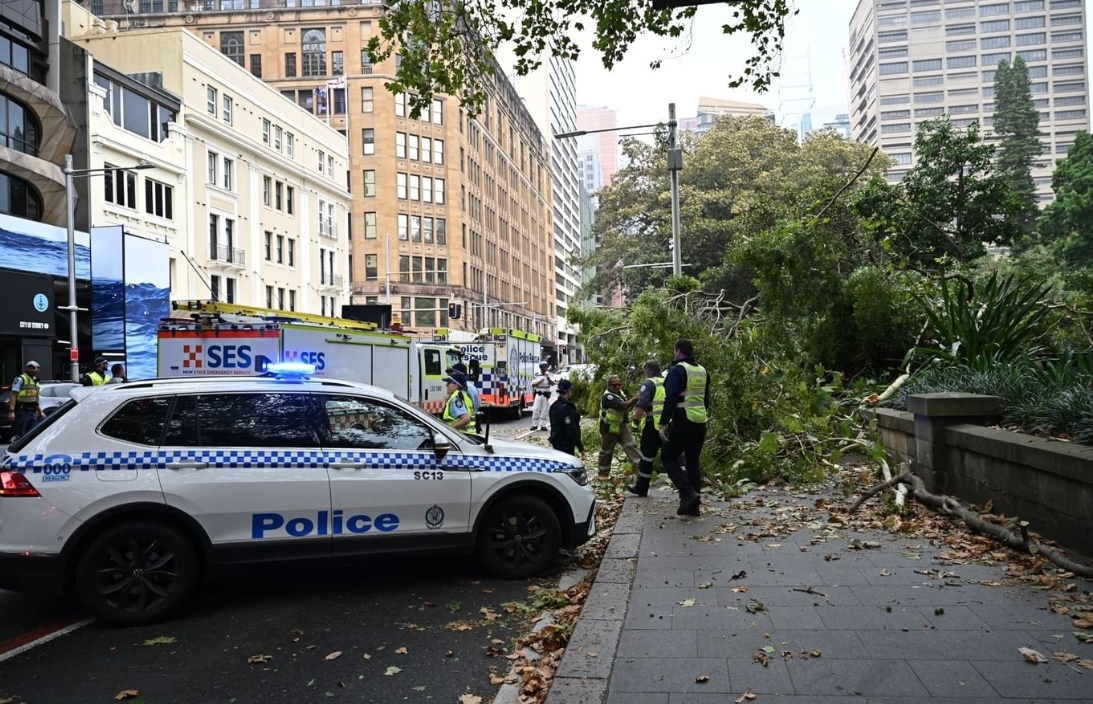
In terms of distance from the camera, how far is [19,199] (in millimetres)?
29594

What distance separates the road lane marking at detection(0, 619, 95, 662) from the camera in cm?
525

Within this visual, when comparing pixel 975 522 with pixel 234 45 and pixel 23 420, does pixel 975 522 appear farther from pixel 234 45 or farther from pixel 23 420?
pixel 234 45

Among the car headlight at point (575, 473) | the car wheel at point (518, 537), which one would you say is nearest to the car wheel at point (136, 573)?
the car wheel at point (518, 537)

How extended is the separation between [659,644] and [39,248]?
3060 cm

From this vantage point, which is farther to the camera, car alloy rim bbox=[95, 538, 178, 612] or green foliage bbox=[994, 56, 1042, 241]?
green foliage bbox=[994, 56, 1042, 241]

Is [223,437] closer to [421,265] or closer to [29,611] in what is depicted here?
[29,611]

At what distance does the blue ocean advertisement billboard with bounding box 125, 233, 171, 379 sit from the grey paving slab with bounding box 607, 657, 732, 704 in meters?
31.1

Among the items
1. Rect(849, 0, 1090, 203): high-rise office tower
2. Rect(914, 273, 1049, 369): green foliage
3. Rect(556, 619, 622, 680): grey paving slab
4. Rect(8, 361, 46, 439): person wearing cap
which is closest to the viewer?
Rect(556, 619, 622, 680): grey paving slab

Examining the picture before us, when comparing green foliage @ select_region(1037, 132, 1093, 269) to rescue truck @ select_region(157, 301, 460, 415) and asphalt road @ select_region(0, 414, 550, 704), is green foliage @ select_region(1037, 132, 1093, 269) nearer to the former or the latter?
rescue truck @ select_region(157, 301, 460, 415)

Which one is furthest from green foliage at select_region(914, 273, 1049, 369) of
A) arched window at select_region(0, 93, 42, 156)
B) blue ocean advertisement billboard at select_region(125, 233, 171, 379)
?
arched window at select_region(0, 93, 42, 156)

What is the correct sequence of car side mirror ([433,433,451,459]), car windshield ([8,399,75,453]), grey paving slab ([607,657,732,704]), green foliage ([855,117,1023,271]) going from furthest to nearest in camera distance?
green foliage ([855,117,1023,271]), car side mirror ([433,433,451,459]), car windshield ([8,399,75,453]), grey paving slab ([607,657,732,704])

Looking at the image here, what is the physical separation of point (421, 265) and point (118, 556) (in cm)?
6657

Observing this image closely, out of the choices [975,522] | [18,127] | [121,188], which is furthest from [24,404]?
[121,188]

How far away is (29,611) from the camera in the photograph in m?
6.15
